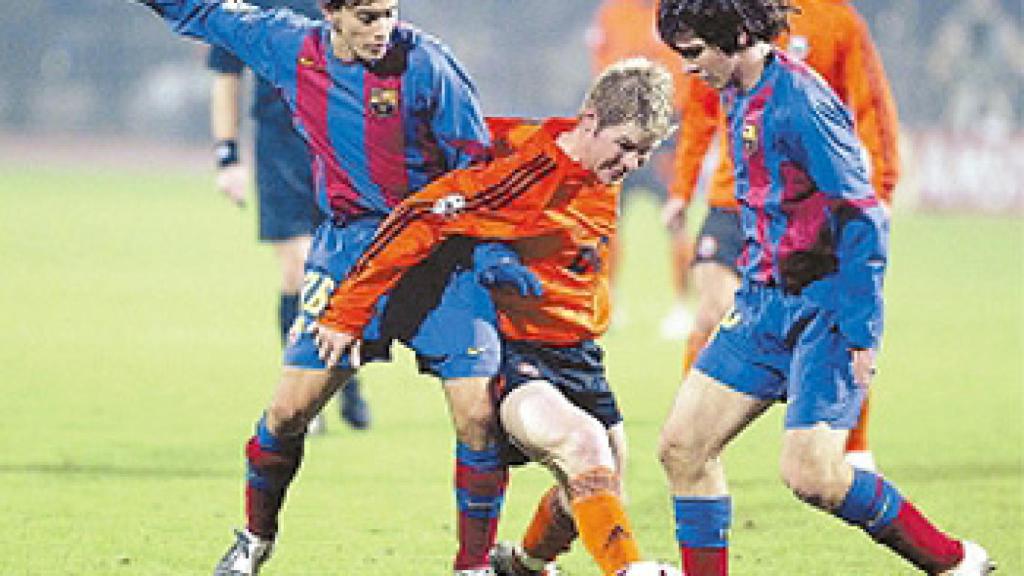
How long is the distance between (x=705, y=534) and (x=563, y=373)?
613 millimetres

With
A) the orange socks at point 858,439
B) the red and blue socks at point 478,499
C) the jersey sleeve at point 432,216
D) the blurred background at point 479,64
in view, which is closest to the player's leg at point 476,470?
the red and blue socks at point 478,499

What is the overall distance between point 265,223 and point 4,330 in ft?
12.2

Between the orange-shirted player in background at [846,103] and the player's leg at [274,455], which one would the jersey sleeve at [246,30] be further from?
the orange-shirted player in background at [846,103]

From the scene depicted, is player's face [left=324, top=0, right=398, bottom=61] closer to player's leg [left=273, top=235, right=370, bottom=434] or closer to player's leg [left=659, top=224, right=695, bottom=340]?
player's leg [left=273, top=235, right=370, bottom=434]

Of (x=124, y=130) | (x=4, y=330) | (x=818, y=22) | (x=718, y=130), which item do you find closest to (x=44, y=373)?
(x=4, y=330)

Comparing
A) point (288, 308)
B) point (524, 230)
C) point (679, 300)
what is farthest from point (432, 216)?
point (679, 300)

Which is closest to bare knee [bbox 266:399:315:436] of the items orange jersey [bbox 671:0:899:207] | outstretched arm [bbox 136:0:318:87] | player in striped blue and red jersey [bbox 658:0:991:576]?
outstretched arm [bbox 136:0:318:87]

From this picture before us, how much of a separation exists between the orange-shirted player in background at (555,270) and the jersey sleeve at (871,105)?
202 centimetres

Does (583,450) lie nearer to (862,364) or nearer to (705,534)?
(705,534)

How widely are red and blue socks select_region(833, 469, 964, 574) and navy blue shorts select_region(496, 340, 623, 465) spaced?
0.76 m

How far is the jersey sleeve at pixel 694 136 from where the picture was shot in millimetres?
7113

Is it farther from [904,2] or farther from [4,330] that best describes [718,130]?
[904,2]

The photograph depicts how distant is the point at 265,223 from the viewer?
26.7 feet

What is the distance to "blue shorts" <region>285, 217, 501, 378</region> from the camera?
199 inches
